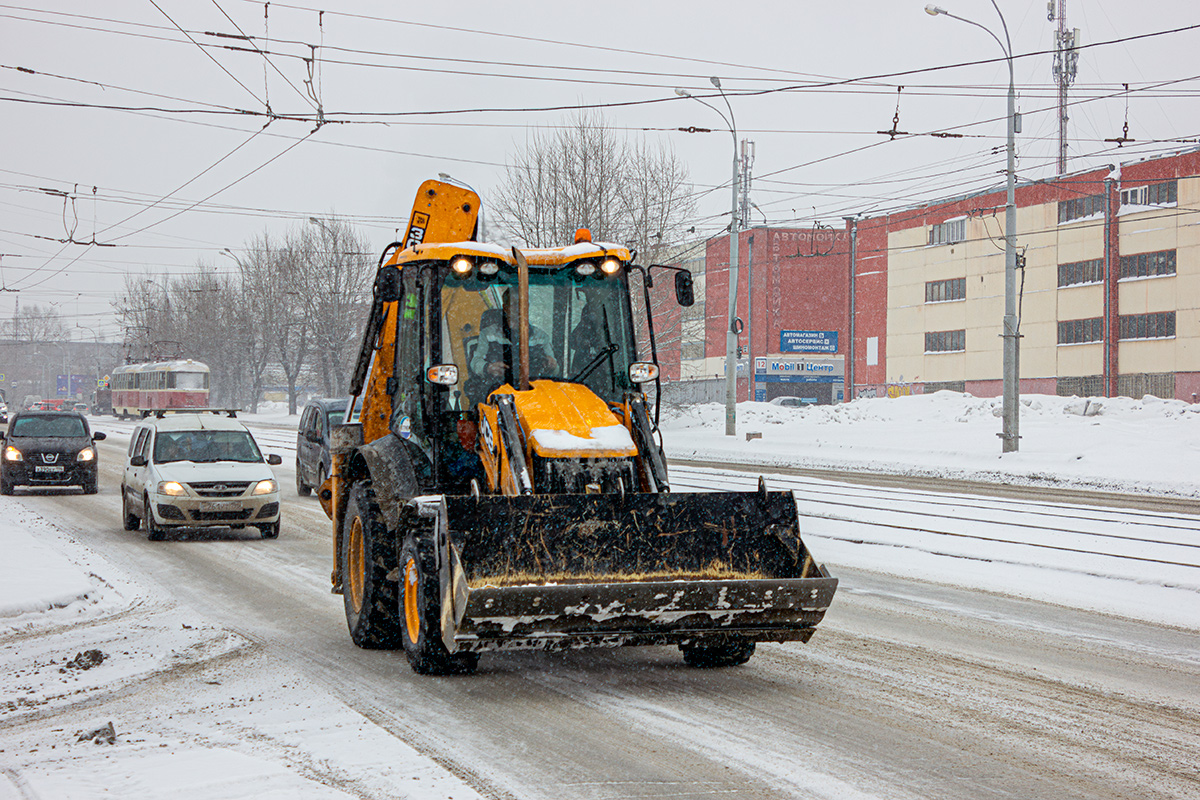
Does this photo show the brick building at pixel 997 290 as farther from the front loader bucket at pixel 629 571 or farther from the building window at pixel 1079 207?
the front loader bucket at pixel 629 571

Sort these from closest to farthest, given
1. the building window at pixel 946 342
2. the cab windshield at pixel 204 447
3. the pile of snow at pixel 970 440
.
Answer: the cab windshield at pixel 204 447, the pile of snow at pixel 970 440, the building window at pixel 946 342

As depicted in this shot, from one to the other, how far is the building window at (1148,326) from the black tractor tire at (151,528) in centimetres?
5037

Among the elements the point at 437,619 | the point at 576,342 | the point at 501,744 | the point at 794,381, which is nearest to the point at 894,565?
the point at 576,342

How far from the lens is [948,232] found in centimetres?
6775

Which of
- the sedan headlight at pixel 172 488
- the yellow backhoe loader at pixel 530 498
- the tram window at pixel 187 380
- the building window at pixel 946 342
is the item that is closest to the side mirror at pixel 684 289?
the yellow backhoe loader at pixel 530 498

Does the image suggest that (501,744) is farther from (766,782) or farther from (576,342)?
(576,342)

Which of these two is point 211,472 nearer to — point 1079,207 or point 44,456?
point 44,456

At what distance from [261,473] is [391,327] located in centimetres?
796

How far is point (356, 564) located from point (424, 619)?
1.73 metres

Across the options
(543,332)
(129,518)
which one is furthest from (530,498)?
(129,518)

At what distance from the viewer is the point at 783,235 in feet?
266

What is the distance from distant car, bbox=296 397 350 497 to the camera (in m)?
20.3

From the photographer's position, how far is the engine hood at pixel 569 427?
710 centimetres

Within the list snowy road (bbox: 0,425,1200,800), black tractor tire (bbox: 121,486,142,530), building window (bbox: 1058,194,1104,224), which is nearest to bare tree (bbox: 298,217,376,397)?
building window (bbox: 1058,194,1104,224)
